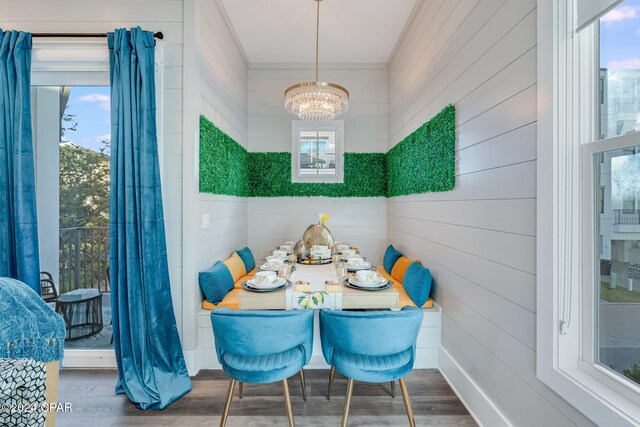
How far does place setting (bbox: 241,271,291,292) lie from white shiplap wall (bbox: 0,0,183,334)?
0.75 metres

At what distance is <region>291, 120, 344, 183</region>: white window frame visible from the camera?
4145 millimetres

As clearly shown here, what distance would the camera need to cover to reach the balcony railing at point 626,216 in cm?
106

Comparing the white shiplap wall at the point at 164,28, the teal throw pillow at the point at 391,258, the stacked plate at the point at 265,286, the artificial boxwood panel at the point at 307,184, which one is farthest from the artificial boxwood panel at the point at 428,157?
the white shiplap wall at the point at 164,28

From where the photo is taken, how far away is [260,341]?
60.7 inches

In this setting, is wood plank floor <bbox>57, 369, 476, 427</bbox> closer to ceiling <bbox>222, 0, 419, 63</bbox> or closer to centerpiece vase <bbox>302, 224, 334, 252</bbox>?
centerpiece vase <bbox>302, 224, 334, 252</bbox>

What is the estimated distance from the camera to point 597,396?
1062mm

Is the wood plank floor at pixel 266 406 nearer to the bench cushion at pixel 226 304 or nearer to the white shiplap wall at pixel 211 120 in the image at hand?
the white shiplap wall at pixel 211 120

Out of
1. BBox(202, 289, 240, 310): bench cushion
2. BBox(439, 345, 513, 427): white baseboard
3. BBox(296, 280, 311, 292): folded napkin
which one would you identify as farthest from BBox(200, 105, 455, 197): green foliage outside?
BBox(439, 345, 513, 427): white baseboard

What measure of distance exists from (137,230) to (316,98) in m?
1.89

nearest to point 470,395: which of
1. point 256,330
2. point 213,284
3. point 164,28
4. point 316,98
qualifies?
point 256,330

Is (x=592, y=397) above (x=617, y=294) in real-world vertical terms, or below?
below

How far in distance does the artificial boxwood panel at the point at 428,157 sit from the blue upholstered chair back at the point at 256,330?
148cm

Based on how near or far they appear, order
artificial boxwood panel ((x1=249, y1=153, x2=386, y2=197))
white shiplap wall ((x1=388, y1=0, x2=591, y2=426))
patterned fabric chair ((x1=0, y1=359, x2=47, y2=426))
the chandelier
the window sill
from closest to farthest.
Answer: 1. the window sill
2. patterned fabric chair ((x1=0, y1=359, x2=47, y2=426))
3. white shiplap wall ((x1=388, y1=0, x2=591, y2=426))
4. the chandelier
5. artificial boxwood panel ((x1=249, y1=153, x2=386, y2=197))

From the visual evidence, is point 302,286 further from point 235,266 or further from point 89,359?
point 89,359
